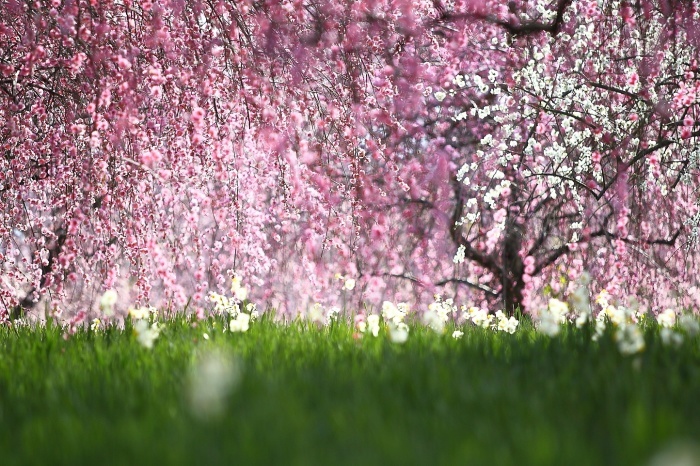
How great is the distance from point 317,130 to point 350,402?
13.9ft

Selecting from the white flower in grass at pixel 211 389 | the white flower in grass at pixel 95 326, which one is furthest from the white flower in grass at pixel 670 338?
the white flower in grass at pixel 95 326

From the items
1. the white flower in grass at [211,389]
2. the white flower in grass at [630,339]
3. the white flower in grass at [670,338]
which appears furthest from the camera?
the white flower in grass at [670,338]

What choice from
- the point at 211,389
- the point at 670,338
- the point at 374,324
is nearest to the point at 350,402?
the point at 211,389

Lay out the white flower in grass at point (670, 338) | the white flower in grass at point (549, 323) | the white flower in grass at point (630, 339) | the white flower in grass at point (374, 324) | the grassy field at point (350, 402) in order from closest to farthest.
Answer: the grassy field at point (350, 402) → the white flower in grass at point (630, 339) → the white flower in grass at point (670, 338) → the white flower in grass at point (549, 323) → the white flower in grass at point (374, 324)

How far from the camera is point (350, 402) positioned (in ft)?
8.23

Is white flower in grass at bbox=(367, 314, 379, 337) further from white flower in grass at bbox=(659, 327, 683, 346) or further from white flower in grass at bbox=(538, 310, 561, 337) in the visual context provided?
white flower in grass at bbox=(659, 327, 683, 346)

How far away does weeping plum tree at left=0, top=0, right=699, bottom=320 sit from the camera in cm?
433

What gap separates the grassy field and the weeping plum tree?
1039 millimetres

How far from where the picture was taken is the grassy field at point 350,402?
2006 millimetres

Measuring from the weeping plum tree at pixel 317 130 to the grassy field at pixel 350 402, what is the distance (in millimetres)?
1039

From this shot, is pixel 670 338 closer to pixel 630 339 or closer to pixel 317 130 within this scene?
pixel 630 339

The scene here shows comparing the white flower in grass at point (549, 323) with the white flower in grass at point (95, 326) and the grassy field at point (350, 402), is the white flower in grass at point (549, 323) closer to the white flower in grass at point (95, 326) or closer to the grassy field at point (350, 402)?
the grassy field at point (350, 402)

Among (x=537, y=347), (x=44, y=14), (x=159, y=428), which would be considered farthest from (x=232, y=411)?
(x=44, y=14)

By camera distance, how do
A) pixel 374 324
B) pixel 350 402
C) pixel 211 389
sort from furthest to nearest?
1. pixel 374 324
2. pixel 350 402
3. pixel 211 389
